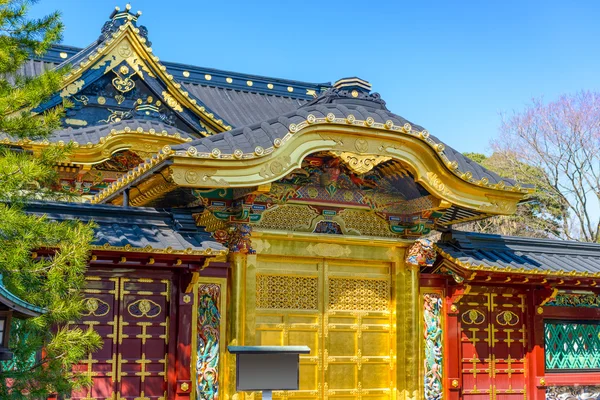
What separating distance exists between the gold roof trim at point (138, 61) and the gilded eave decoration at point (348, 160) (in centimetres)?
404

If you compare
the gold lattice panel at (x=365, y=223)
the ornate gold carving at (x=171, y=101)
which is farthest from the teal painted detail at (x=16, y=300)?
the ornate gold carving at (x=171, y=101)

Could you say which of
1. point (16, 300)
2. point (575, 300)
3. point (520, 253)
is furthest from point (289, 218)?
point (575, 300)

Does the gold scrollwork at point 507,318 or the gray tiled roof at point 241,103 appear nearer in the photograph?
the gold scrollwork at point 507,318

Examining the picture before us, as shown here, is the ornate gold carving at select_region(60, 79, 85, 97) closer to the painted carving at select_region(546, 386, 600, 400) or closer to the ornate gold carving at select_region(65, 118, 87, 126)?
the ornate gold carving at select_region(65, 118, 87, 126)

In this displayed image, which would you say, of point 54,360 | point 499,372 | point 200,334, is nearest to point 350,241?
point 200,334

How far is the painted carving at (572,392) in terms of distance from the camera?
1320cm

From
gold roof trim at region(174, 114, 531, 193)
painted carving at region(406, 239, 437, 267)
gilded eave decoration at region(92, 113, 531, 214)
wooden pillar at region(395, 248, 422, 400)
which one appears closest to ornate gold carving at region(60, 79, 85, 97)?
gilded eave decoration at region(92, 113, 531, 214)

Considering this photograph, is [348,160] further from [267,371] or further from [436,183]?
[267,371]

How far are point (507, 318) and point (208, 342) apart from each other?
199 inches

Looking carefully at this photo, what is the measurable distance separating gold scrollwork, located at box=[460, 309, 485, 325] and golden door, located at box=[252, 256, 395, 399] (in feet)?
4.38

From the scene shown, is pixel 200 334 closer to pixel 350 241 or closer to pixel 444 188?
pixel 350 241

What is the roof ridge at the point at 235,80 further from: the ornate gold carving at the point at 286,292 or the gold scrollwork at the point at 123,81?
the ornate gold carving at the point at 286,292

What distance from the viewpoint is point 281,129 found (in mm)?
10367

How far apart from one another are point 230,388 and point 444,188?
3.91m
